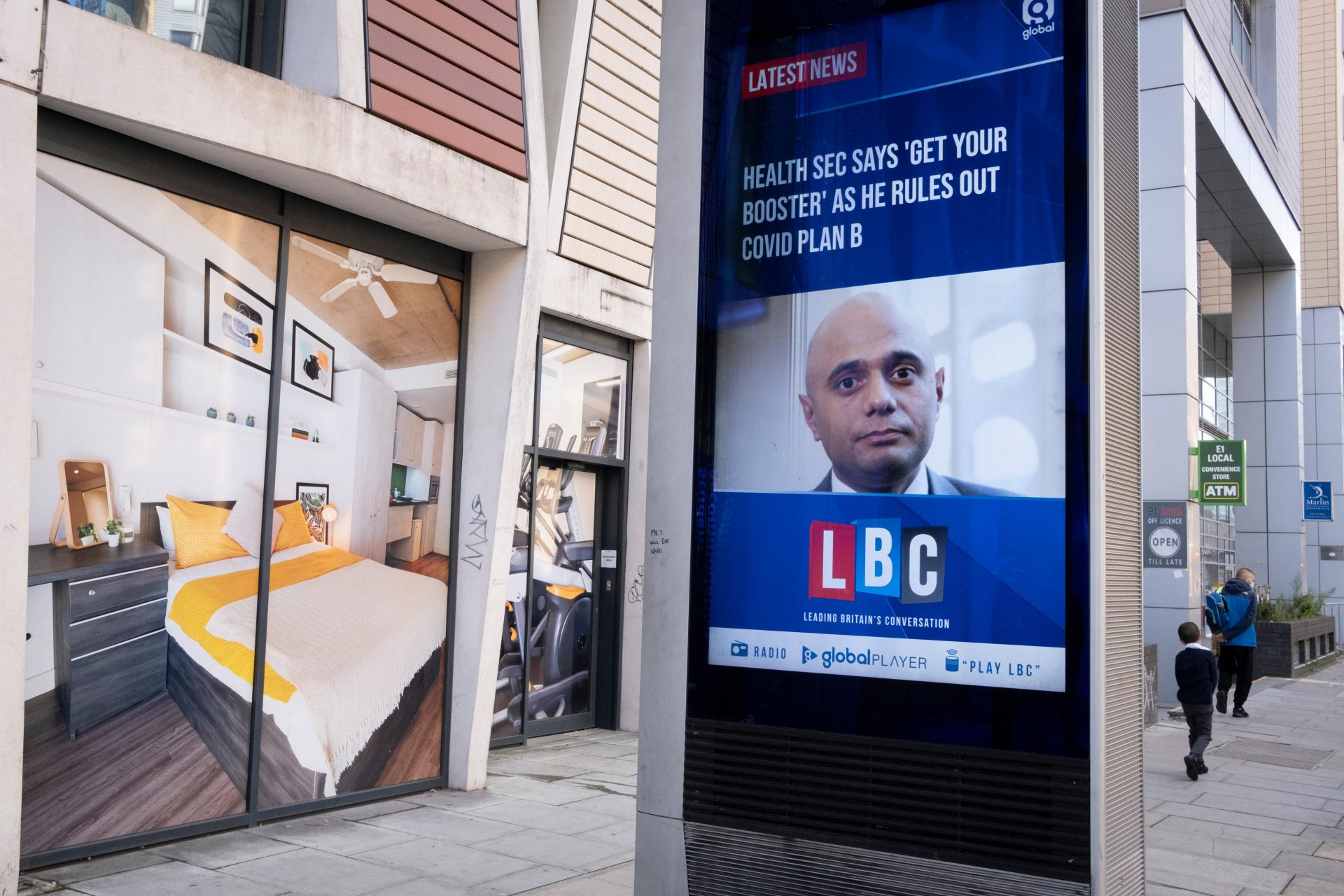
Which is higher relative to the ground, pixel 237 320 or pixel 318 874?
pixel 237 320

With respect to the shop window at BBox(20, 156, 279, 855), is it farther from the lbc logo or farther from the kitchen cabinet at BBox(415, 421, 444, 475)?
the lbc logo

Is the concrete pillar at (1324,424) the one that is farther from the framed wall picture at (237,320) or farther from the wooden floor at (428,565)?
the framed wall picture at (237,320)

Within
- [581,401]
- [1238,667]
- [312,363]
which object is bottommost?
[1238,667]

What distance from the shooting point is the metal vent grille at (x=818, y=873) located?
3711 mm

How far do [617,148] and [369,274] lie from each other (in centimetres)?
381

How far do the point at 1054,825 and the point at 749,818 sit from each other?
1.15 meters

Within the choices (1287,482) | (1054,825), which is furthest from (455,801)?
(1287,482)

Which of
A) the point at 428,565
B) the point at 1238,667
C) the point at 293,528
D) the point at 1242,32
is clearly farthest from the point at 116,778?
the point at 1242,32

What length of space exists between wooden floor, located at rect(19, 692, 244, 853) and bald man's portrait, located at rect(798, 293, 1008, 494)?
14.6ft

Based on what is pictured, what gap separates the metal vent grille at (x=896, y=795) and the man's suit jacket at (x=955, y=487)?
0.89m

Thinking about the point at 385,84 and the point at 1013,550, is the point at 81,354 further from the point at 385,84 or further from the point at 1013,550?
the point at 1013,550

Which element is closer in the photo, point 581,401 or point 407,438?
point 407,438

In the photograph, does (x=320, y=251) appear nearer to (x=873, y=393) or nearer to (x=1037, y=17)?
(x=873, y=393)

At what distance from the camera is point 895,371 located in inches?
161
